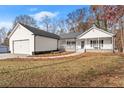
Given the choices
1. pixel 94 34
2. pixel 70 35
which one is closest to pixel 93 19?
pixel 94 34

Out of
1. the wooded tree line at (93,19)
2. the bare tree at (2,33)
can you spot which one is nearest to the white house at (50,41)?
the wooded tree line at (93,19)

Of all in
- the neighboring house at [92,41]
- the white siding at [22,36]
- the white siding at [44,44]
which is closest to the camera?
the white siding at [22,36]

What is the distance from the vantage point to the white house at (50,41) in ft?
61.6

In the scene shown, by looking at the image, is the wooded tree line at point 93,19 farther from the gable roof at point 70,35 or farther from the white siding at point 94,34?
the white siding at point 94,34

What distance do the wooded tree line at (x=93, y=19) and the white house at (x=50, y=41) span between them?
49.7 inches


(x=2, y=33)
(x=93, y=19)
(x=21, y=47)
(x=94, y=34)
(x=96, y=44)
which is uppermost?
(x=93, y=19)

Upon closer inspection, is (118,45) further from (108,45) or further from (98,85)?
(98,85)

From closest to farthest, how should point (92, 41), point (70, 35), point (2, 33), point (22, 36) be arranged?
point (22, 36) → point (92, 41) → point (70, 35) → point (2, 33)

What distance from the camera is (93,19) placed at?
19.1m

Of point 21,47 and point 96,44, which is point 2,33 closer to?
point 21,47

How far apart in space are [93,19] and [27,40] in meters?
9.30

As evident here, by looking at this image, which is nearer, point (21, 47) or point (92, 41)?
point (21, 47)

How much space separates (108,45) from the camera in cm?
2134
